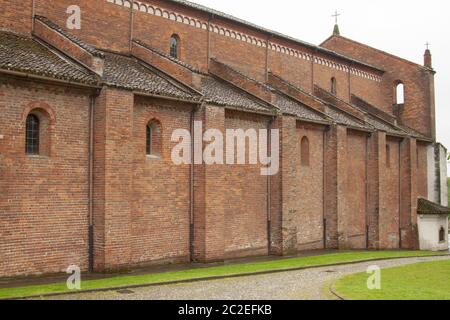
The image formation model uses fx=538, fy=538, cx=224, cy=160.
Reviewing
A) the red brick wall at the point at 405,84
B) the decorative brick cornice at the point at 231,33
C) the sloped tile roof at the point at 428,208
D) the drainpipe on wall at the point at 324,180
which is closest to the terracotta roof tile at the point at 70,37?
the decorative brick cornice at the point at 231,33

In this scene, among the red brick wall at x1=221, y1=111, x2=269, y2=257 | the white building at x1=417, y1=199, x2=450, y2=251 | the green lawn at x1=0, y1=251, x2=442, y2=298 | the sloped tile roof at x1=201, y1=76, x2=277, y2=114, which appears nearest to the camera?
the green lawn at x1=0, y1=251, x2=442, y2=298

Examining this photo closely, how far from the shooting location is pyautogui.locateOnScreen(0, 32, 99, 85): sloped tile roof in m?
14.4

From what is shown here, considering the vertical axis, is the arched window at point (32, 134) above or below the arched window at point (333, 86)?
below

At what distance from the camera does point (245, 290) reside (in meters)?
13.1

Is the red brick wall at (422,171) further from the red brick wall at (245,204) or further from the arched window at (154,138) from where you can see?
the arched window at (154,138)

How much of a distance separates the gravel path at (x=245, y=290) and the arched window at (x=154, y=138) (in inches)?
211

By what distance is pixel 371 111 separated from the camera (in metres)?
35.1

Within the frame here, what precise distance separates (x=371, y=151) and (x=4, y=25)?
65.0ft

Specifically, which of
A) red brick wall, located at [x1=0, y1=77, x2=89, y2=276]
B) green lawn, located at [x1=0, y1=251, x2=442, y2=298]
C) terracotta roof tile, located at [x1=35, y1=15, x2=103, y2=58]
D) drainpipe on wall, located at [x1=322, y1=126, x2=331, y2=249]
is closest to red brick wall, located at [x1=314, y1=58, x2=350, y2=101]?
drainpipe on wall, located at [x1=322, y1=126, x2=331, y2=249]

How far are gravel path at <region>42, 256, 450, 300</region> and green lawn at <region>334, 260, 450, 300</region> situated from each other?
57 cm

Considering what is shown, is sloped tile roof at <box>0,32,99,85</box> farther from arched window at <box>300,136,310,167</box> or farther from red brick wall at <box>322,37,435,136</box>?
red brick wall at <box>322,37,435,136</box>

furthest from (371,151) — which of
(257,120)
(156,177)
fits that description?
(156,177)

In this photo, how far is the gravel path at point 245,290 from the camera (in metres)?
12.0

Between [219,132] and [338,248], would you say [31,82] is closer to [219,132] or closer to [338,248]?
[219,132]
